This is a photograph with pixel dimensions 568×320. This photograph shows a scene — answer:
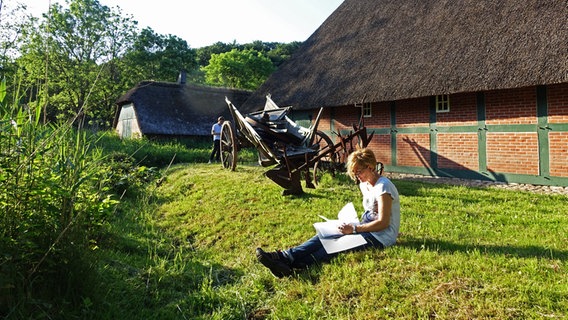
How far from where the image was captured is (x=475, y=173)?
26.2 feet

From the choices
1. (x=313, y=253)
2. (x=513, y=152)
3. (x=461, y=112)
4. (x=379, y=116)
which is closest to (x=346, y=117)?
(x=379, y=116)

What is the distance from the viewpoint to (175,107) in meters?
20.0

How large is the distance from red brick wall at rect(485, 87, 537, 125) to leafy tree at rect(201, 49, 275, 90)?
100.0 ft

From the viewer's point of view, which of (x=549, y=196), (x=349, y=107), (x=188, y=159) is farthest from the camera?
(x=188, y=159)

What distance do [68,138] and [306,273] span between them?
2.19 metres

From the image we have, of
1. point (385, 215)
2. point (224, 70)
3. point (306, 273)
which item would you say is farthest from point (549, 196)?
point (224, 70)

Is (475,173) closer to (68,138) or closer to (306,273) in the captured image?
(306,273)

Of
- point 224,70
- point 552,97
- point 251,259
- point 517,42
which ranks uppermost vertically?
point 224,70

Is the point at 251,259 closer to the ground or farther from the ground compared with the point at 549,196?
closer to the ground

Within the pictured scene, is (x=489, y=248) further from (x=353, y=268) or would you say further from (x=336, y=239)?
(x=336, y=239)

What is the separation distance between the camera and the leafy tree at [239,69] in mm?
36750

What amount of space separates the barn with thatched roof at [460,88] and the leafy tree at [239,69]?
1039 inches

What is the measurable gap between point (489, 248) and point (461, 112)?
564 cm

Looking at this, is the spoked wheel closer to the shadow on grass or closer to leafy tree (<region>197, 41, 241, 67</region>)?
the shadow on grass
